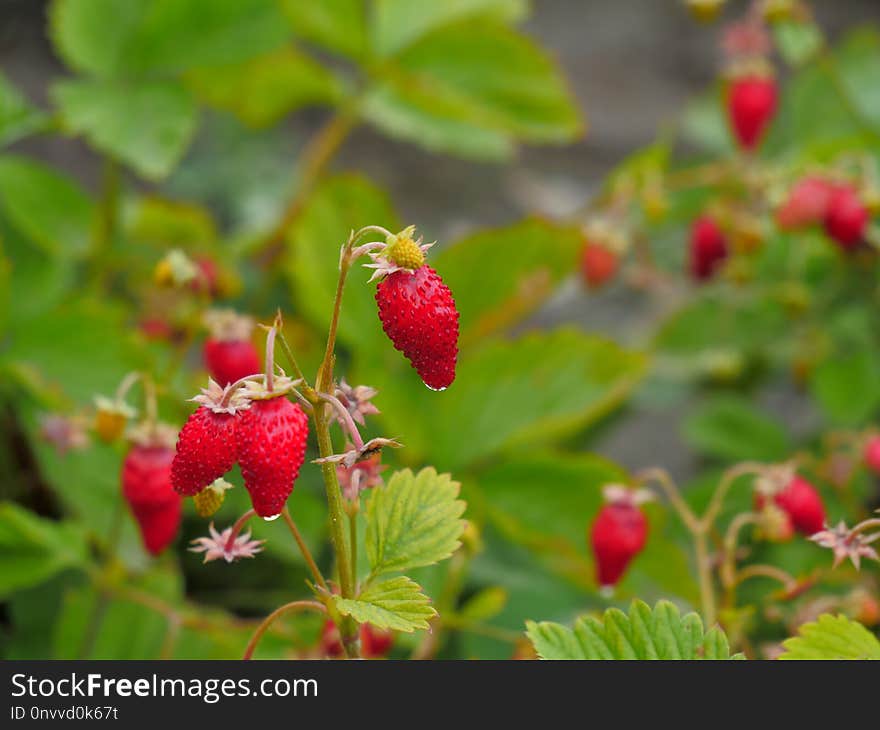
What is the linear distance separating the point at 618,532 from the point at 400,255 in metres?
0.59

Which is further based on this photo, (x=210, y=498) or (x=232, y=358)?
(x=232, y=358)

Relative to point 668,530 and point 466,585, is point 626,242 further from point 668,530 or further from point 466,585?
point 466,585

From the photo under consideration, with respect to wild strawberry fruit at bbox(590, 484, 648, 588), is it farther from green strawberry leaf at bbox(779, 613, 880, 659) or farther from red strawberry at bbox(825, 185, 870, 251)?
red strawberry at bbox(825, 185, 870, 251)

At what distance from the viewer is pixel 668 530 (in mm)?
1889

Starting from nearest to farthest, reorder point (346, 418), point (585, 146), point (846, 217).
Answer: point (346, 418)
point (846, 217)
point (585, 146)

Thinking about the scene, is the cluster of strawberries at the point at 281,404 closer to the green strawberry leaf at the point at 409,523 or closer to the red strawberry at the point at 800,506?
the green strawberry leaf at the point at 409,523

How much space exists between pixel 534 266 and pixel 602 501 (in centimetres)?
46

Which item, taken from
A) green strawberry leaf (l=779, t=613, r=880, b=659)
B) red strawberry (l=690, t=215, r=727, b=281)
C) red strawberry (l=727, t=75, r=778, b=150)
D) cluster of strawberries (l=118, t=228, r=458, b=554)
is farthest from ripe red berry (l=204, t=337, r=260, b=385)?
red strawberry (l=727, t=75, r=778, b=150)

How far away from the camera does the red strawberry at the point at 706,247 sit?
1.94m

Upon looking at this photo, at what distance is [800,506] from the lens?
4.12 feet

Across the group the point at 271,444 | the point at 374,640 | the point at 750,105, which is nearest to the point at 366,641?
the point at 374,640

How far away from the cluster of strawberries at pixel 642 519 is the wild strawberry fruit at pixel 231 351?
0.44 m

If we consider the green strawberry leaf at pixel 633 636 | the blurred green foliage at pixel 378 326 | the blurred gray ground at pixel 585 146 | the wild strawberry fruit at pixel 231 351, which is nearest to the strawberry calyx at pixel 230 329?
the wild strawberry fruit at pixel 231 351

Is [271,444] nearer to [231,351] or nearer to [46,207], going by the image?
[231,351]
